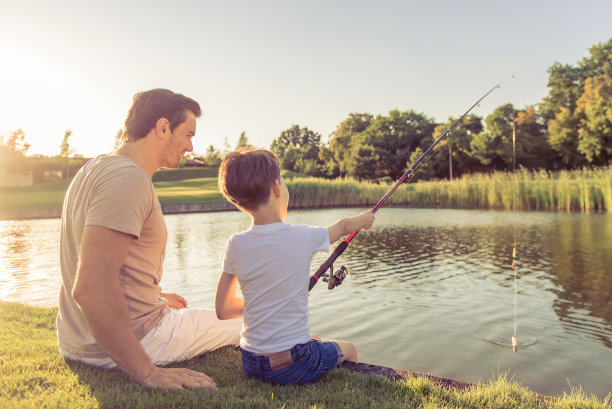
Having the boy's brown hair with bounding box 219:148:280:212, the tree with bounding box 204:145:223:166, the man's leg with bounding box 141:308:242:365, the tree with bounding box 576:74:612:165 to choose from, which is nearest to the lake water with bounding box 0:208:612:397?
the man's leg with bounding box 141:308:242:365

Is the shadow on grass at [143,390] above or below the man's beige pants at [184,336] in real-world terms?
below

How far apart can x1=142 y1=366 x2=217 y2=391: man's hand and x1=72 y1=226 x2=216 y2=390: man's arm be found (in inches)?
1.9

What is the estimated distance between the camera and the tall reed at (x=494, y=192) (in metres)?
17.8

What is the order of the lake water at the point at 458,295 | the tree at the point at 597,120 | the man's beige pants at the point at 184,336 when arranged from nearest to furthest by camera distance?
1. the man's beige pants at the point at 184,336
2. the lake water at the point at 458,295
3. the tree at the point at 597,120

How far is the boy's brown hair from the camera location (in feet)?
6.64

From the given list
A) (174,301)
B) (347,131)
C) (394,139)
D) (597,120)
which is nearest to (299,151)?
(347,131)

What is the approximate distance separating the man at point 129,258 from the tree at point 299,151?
24.5m

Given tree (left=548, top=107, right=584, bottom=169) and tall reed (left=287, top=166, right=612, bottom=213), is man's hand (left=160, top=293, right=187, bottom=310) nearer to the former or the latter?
tall reed (left=287, top=166, right=612, bottom=213)

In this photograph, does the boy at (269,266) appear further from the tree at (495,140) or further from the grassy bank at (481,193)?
the tree at (495,140)

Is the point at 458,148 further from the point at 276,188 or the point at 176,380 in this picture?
the point at 176,380

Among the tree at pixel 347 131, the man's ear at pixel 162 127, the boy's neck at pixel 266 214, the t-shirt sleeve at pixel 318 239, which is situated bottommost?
the t-shirt sleeve at pixel 318 239

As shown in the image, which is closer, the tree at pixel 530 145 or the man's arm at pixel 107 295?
the man's arm at pixel 107 295

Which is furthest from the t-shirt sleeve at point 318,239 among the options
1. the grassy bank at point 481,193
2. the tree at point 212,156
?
the tree at point 212,156

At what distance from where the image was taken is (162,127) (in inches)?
84.7
